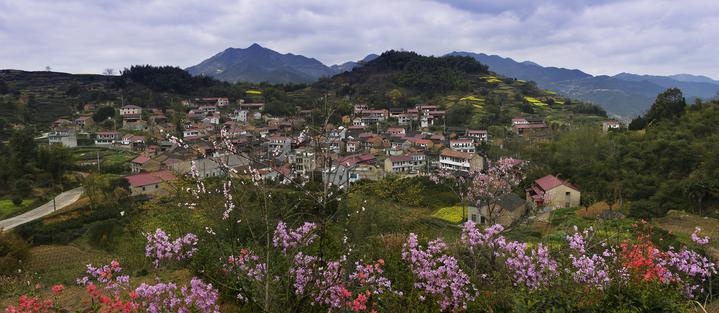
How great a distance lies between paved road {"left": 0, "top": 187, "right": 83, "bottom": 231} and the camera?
86.6ft

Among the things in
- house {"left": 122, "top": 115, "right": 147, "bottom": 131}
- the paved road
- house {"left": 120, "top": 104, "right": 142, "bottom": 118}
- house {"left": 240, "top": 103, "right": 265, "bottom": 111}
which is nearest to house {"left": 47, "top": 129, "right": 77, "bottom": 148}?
house {"left": 122, "top": 115, "right": 147, "bottom": 131}

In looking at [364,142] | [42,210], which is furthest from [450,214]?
[364,142]

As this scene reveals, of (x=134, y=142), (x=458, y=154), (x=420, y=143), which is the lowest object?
(x=458, y=154)

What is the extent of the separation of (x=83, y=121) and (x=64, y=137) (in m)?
11.4

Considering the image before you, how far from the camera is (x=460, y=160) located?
42.2 metres

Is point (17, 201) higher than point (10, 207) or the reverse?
higher

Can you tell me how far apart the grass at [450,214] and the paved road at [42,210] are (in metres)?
25.0

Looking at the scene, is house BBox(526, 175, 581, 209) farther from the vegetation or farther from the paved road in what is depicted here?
the paved road

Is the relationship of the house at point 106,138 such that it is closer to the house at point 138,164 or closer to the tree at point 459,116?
the house at point 138,164

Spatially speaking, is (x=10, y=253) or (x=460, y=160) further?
(x=460, y=160)

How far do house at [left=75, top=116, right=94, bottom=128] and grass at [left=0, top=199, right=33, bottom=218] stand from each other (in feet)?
100

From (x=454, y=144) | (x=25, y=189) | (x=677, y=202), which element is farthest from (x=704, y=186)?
(x=25, y=189)

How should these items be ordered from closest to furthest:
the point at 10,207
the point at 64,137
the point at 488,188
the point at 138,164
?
the point at 488,188 < the point at 10,207 < the point at 138,164 < the point at 64,137

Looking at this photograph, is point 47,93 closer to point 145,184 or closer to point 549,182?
point 145,184
